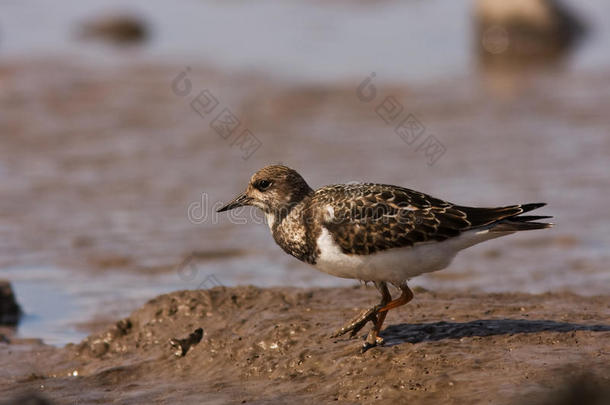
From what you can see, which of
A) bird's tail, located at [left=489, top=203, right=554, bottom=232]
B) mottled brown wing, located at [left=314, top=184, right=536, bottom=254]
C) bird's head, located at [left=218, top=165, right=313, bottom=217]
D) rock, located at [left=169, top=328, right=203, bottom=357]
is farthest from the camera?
rock, located at [left=169, top=328, right=203, bottom=357]

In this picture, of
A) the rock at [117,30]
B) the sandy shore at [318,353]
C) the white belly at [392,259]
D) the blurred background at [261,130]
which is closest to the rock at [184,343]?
the sandy shore at [318,353]

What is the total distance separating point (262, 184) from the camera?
8.61 m

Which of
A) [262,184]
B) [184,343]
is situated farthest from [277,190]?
[184,343]

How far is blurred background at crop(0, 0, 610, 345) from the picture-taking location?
12750mm

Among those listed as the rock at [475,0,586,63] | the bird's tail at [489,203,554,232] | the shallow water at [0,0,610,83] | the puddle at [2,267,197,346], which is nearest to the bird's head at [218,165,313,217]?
the bird's tail at [489,203,554,232]

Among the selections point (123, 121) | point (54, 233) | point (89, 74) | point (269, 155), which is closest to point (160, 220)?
point (54, 233)

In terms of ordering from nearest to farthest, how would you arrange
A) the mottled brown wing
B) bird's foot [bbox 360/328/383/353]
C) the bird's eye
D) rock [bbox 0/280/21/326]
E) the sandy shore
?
the sandy shore, the mottled brown wing, bird's foot [bbox 360/328/383/353], the bird's eye, rock [bbox 0/280/21/326]

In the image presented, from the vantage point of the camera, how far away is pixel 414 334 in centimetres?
848

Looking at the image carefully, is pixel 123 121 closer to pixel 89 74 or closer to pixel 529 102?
pixel 89 74

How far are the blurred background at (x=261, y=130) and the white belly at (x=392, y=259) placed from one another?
12.7ft

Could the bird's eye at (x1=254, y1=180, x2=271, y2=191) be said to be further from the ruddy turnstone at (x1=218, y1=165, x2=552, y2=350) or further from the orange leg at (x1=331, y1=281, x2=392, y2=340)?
the orange leg at (x1=331, y1=281, x2=392, y2=340)

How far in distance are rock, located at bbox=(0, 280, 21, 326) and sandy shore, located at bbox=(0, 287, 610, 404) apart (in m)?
0.83

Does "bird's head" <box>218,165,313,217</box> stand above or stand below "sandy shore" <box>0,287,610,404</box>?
above

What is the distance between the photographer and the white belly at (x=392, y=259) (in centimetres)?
786
